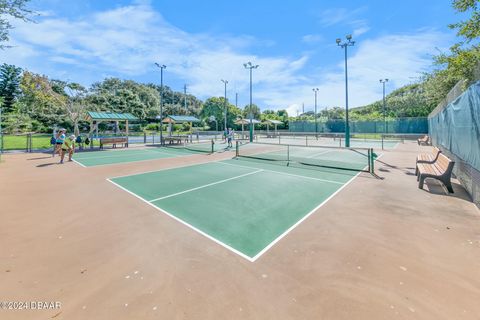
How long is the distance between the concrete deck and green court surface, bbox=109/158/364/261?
1.13 ft

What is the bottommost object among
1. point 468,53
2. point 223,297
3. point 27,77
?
point 223,297

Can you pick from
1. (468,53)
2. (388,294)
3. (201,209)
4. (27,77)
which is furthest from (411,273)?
(27,77)

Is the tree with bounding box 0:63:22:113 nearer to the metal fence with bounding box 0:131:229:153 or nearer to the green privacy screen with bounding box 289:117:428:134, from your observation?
the metal fence with bounding box 0:131:229:153

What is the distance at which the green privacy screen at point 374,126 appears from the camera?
127 ft

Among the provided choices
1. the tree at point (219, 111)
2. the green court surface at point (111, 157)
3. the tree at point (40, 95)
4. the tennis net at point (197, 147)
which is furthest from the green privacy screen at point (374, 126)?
the tree at point (40, 95)

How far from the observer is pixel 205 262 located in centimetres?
376

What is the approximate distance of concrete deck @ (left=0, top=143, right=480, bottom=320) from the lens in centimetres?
279

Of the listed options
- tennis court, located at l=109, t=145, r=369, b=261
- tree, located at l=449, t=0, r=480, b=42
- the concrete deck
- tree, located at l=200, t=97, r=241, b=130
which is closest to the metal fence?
tennis court, located at l=109, t=145, r=369, b=261

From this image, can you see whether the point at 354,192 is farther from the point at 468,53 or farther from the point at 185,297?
the point at 468,53

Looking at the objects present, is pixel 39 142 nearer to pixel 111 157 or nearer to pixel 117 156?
pixel 117 156

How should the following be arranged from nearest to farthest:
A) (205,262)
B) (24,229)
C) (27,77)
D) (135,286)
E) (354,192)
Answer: (135,286)
(205,262)
(24,229)
(354,192)
(27,77)

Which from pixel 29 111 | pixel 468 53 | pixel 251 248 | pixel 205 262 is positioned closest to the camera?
pixel 205 262

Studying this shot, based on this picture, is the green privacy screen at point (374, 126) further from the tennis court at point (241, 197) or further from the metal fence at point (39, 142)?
the tennis court at point (241, 197)

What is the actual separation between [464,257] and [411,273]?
121 centimetres
